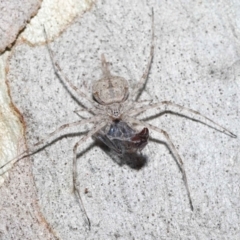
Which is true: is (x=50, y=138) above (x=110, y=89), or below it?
below

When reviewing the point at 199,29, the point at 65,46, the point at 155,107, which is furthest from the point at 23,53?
the point at 199,29

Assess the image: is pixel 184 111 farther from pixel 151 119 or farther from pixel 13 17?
pixel 13 17

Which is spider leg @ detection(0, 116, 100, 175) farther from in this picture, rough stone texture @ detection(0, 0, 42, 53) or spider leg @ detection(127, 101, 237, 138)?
rough stone texture @ detection(0, 0, 42, 53)

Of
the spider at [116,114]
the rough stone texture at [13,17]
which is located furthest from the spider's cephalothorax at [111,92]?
the rough stone texture at [13,17]

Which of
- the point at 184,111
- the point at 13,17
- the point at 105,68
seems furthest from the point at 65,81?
the point at 184,111

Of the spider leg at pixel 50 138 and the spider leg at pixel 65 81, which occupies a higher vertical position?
the spider leg at pixel 65 81

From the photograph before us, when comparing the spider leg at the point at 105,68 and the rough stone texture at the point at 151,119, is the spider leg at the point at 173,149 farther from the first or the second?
the spider leg at the point at 105,68

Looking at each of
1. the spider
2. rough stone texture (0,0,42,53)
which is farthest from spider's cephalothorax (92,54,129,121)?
rough stone texture (0,0,42,53)
